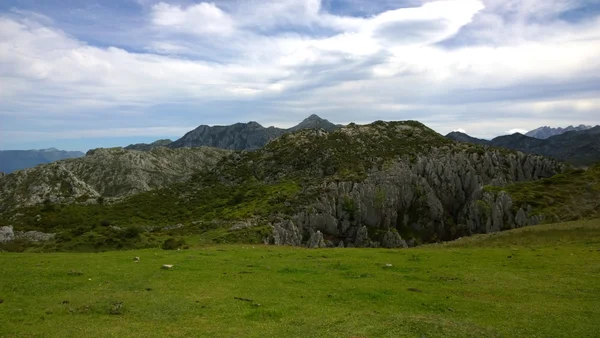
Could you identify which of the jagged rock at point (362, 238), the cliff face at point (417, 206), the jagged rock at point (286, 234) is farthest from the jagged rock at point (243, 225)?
the jagged rock at point (362, 238)

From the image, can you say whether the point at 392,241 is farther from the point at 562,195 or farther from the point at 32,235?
the point at 32,235

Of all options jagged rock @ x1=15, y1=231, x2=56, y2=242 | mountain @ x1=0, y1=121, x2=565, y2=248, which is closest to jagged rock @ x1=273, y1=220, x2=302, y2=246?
mountain @ x1=0, y1=121, x2=565, y2=248

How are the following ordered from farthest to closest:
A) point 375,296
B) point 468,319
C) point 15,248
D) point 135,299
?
1. point 15,248
2. point 375,296
3. point 135,299
4. point 468,319

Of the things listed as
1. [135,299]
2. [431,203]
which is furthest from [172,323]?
[431,203]

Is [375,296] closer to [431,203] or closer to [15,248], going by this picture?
[15,248]

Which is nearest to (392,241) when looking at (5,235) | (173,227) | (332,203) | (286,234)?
(332,203)

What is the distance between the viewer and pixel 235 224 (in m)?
80.4

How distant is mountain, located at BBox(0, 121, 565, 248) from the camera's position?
85312 millimetres

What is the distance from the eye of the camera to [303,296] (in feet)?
82.1

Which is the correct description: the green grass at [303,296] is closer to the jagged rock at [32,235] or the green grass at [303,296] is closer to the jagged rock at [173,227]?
the jagged rock at [32,235]

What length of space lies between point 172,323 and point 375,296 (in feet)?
41.8

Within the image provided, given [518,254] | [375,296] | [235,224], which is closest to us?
[375,296]

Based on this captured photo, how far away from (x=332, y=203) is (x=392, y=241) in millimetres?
17451

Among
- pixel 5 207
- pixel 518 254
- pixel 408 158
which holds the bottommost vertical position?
pixel 5 207
